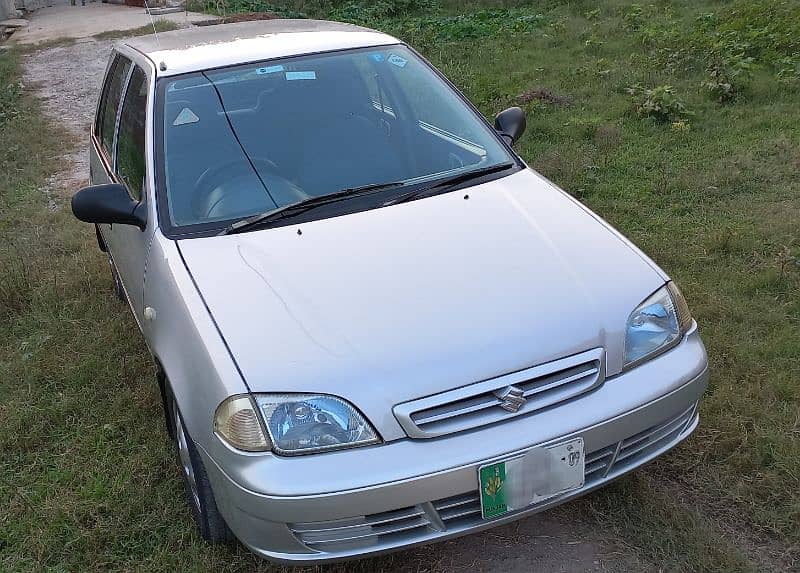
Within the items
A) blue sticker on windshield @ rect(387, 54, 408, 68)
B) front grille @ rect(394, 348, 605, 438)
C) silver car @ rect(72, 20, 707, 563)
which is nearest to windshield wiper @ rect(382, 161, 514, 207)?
silver car @ rect(72, 20, 707, 563)

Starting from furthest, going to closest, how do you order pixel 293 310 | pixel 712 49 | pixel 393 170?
pixel 712 49 < pixel 393 170 < pixel 293 310

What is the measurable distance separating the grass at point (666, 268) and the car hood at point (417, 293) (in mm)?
750

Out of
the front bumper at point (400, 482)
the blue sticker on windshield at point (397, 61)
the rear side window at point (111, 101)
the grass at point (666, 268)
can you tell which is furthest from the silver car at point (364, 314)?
the rear side window at point (111, 101)

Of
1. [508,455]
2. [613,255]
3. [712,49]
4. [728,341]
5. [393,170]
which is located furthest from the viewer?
[712,49]

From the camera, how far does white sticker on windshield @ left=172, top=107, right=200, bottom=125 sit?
301 cm

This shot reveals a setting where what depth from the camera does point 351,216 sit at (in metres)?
2.70

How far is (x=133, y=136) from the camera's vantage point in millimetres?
3236

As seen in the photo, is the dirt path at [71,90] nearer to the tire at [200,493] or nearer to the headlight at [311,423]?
the tire at [200,493]

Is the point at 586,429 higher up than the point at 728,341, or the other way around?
the point at 586,429

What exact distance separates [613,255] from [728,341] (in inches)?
47.0

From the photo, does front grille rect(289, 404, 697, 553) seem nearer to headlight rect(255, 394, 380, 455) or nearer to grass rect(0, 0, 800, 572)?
headlight rect(255, 394, 380, 455)

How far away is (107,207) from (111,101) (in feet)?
4.82

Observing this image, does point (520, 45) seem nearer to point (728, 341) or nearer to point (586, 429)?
point (728, 341)

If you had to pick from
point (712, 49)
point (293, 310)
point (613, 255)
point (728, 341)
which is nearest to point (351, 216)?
point (293, 310)
